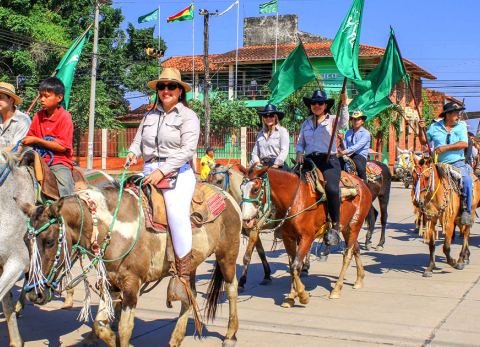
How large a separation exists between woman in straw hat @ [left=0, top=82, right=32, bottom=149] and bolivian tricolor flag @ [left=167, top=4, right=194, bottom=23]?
94.9 feet

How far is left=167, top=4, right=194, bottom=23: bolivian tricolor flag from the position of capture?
34.8 metres

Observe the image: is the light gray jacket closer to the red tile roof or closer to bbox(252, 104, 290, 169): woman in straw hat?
bbox(252, 104, 290, 169): woman in straw hat

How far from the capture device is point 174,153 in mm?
5504

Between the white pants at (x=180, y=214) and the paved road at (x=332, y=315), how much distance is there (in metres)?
1.35

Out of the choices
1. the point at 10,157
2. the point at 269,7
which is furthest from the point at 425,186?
the point at 269,7

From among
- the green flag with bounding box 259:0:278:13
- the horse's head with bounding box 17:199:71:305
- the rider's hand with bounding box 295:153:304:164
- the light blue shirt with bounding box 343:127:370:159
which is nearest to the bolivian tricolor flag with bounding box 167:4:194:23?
the green flag with bounding box 259:0:278:13

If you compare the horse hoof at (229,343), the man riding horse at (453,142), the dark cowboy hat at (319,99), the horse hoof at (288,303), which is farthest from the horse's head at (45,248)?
the man riding horse at (453,142)

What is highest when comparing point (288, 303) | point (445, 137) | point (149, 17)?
point (149, 17)

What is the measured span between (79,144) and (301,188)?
3134 cm

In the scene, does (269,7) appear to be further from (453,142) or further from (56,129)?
(56,129)

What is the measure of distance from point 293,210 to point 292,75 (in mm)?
2573

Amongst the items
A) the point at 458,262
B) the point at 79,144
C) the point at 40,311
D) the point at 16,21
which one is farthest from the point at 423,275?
the point at 79,144

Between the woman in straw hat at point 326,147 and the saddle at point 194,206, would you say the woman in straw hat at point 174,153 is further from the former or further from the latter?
the woman in straw hat at point 326,147

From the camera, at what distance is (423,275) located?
384 inches
